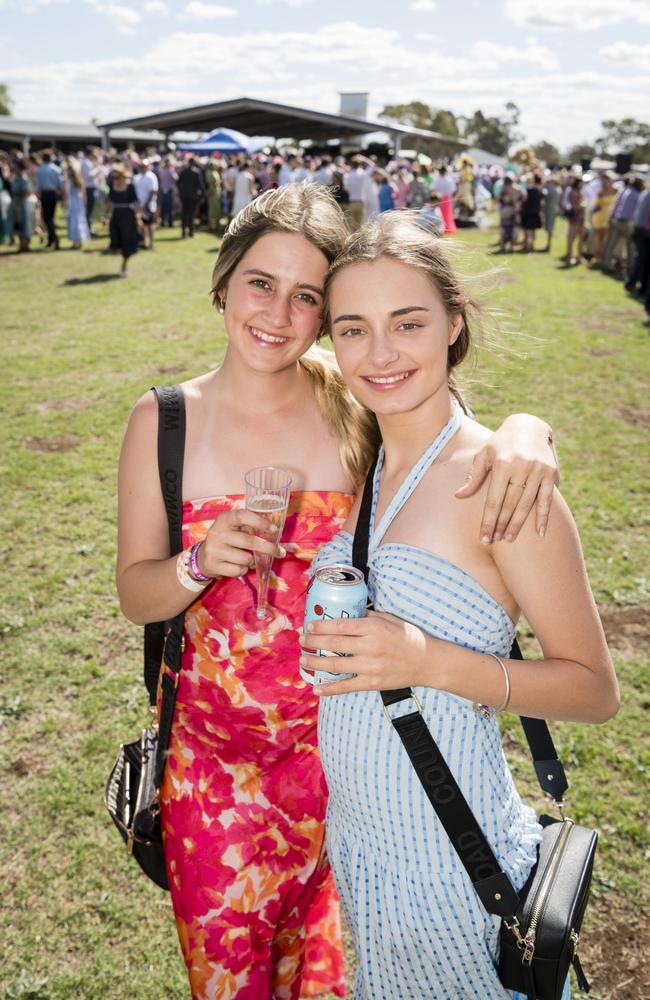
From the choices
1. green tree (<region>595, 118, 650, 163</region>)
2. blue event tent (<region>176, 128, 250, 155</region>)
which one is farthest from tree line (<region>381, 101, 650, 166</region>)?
blue event tent (<region>176, 128, 250, 155</region>)

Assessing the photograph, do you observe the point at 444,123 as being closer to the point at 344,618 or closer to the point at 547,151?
the point at 547,151

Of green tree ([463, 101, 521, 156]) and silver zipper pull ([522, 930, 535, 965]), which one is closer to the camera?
silver zipper pull ([522, 930, 535, 965])

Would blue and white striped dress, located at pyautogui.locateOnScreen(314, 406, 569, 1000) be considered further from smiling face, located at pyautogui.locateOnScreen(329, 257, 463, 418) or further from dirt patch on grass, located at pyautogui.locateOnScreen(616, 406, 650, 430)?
dirt patch on grass, located at pyautogui.locateOnScreen(616, 406, 650, 430)

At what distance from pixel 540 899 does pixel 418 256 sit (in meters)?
1.62

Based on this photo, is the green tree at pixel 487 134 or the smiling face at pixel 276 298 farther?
the green tree at pixel 487 134

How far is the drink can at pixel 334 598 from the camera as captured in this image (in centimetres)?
156

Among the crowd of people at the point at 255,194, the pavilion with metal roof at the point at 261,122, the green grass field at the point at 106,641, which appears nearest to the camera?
the green grass field at the point at 106,641

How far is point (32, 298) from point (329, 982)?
512 inches

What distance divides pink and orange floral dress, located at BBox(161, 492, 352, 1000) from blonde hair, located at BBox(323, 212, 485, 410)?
0.67 metres

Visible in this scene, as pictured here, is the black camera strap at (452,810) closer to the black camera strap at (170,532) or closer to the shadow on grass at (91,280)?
the black camera strap at (170,532)

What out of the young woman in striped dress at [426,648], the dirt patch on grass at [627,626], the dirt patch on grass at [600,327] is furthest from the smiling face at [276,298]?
the dirt patch on grass at [600,327]

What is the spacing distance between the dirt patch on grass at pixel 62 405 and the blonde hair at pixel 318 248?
250 inches

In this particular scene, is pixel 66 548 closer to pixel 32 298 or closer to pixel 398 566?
pixel 398 566

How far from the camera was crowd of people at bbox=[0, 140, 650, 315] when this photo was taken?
14906 mm
